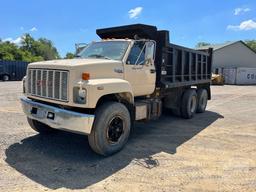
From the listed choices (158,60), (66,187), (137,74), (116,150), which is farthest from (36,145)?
(158,60)

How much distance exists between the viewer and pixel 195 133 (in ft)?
27.1

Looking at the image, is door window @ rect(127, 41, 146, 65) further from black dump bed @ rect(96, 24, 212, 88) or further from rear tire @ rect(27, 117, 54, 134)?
rear tire @ rect(27, 117, 54, 134)

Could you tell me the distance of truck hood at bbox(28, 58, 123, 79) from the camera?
18.1 feet

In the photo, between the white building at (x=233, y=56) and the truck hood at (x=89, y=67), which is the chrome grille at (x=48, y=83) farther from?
the white building at (x=233, y=56)

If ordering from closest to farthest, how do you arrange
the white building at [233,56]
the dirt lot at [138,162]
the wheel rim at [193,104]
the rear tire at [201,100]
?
the dirt lot at [138,162]
the wheel rim at [193,104]
the rear tire at [201,100]
the white building at [233,56]

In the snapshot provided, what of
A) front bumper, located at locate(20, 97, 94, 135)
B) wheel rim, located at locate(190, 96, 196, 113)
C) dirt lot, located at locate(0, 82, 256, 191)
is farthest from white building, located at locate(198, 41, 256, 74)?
front bumper, located at locate(20, 97, 94, 135)

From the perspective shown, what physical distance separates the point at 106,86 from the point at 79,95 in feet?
1.92

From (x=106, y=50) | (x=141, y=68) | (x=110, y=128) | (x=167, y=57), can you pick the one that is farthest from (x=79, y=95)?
(x=167, y=57)

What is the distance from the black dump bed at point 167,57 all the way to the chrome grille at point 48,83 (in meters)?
3.01

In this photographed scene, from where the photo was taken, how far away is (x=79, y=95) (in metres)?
5.43

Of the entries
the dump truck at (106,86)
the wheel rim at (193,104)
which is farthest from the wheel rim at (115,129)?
the wheel rim at (193,104)

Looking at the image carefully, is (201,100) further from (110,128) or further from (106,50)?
(110,128)

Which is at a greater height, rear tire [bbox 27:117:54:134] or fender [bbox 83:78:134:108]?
fender [bbox 83:78:134:108]

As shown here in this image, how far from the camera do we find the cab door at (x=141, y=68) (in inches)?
270
